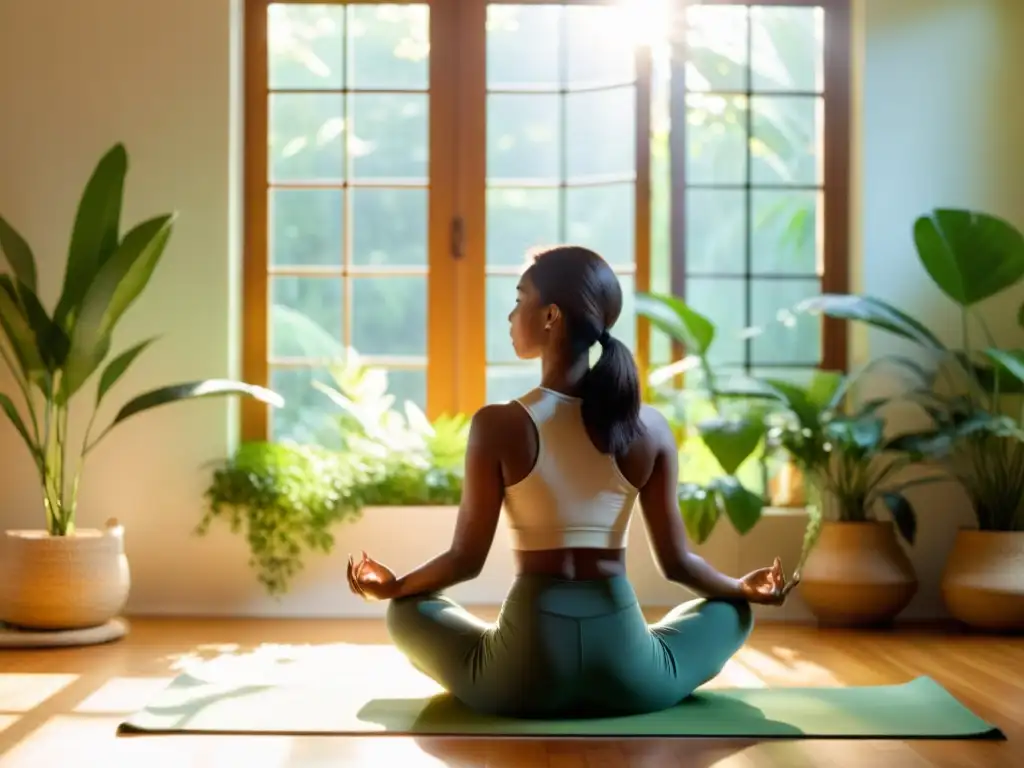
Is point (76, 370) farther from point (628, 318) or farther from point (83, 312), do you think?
point (628, 318)

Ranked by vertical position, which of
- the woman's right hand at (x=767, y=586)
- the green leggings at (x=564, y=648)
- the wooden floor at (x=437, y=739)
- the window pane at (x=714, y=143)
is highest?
the window pane at (x=714, y=143)

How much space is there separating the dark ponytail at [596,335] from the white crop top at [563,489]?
4 cm

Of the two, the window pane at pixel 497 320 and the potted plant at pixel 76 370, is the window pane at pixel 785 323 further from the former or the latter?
the potted plant at pixel 76 370

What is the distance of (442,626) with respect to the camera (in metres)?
2.94

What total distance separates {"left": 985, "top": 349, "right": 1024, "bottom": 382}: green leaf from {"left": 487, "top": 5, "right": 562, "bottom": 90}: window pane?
6.23 feet

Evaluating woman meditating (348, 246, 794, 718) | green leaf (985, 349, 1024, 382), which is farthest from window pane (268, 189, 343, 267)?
woman meditating (348, 246, 794, 718)

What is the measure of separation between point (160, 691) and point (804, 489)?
2.67 meters

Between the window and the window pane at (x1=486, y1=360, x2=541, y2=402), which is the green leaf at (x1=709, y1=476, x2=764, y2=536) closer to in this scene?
the window

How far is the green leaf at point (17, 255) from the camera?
4496 millimetres

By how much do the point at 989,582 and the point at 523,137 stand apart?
2289mm

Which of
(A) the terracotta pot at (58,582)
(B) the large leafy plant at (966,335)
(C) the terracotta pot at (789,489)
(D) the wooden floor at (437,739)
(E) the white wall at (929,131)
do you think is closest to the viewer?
(D) the wooden floor at (437,739)

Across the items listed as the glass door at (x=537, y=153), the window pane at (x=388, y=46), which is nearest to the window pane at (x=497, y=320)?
the glass door at (x=537, y=153)

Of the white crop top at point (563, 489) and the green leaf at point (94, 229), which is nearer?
the white crop top at point (563, 489)

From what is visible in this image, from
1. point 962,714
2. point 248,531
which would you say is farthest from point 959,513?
point 248,531
